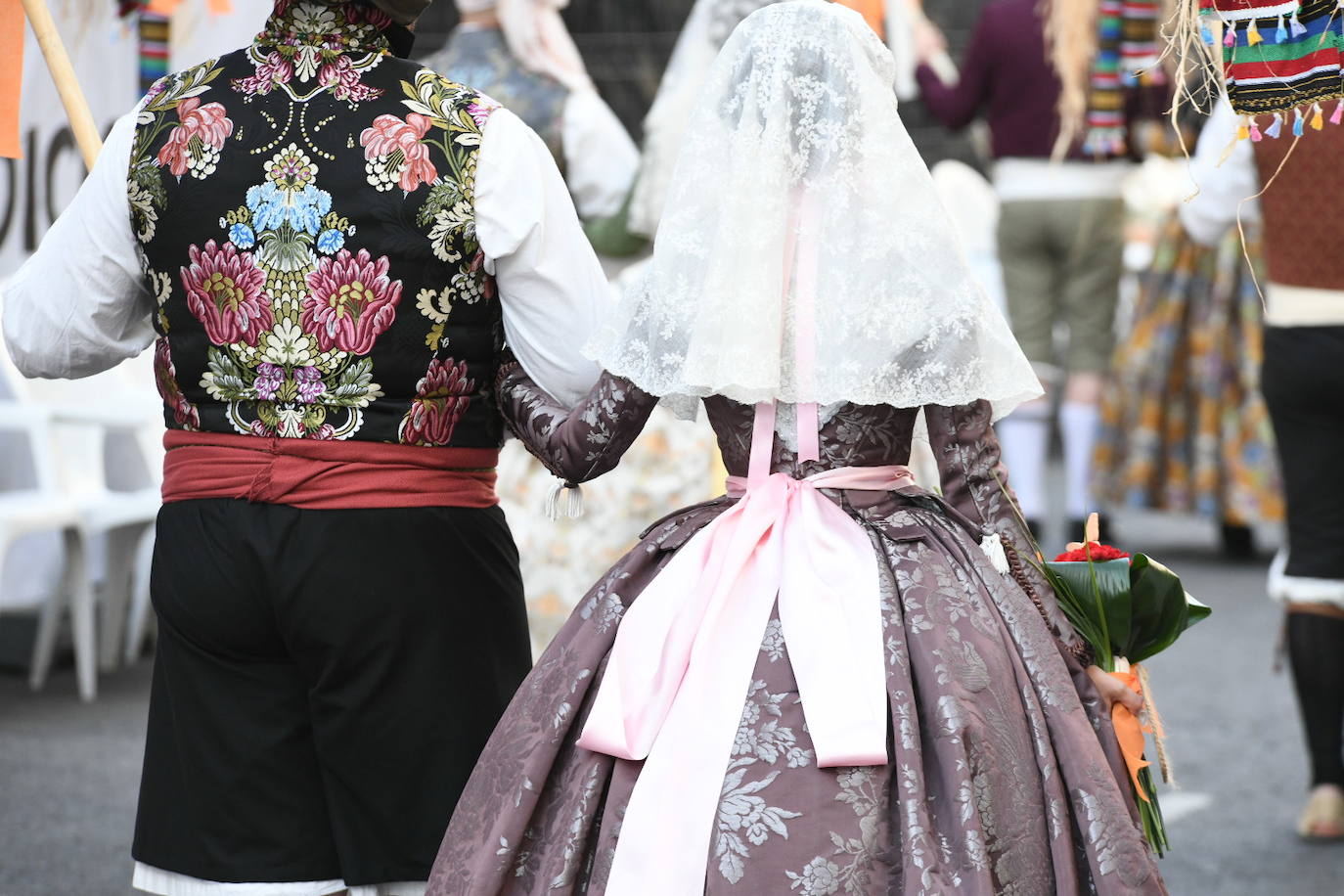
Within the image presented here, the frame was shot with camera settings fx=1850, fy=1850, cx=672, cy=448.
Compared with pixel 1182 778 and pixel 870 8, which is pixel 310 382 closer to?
pixel 870 8

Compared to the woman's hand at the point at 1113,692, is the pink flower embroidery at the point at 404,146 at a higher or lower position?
higher

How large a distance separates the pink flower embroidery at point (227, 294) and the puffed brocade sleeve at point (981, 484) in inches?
34.4

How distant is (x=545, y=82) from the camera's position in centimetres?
422

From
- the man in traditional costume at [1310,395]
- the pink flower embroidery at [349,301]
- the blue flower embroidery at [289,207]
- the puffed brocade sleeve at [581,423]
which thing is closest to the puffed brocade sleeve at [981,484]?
the puffed brocade sleeve at [581,423]

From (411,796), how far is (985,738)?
772 mm

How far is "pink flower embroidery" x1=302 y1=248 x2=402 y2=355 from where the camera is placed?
2344mm

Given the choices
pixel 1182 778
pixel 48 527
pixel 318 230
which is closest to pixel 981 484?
pixel 318 230

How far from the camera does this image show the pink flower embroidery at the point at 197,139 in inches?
93.4

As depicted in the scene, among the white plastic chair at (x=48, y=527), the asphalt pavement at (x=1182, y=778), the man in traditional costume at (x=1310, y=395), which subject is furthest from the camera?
the white plastic chair at (x=48, y=527)

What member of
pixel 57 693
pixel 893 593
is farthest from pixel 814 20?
pixel 57 693

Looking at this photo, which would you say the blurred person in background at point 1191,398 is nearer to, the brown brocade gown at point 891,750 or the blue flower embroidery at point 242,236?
the brown brocade gown at point 891,750

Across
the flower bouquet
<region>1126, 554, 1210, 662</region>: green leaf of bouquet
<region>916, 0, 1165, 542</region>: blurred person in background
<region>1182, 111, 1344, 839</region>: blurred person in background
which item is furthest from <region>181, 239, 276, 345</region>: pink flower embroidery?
<region>916, 0, 1165, 542</region>: blurred person in background

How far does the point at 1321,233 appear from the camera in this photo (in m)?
3.77

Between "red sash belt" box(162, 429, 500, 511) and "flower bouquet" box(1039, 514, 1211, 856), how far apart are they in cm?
82
